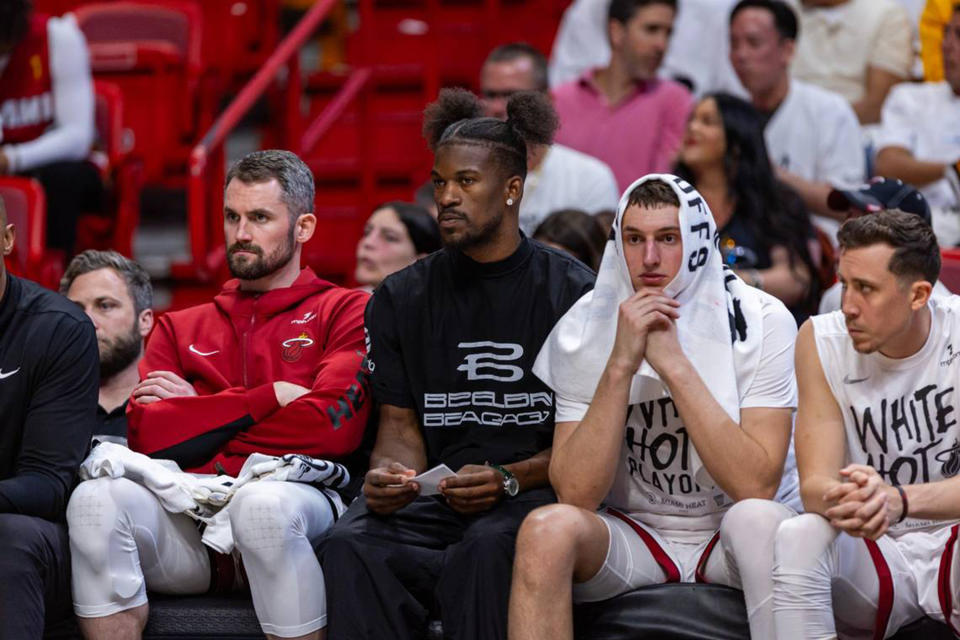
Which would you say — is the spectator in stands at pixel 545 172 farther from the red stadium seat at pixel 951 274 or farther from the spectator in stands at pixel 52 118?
the spectator in stands at pixel 52 118

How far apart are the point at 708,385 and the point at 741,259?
5.26 ft

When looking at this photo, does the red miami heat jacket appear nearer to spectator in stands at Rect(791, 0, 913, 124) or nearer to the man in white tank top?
the man in white tank top

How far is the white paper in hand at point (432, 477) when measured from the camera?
3.60 meters

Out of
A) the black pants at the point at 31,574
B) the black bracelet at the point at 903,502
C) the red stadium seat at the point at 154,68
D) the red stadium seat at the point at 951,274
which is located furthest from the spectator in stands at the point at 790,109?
the black pants at the point at 31,574

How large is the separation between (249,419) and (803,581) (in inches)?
59.3

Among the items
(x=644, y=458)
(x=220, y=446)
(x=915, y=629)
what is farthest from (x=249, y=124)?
(x=915, y=629)

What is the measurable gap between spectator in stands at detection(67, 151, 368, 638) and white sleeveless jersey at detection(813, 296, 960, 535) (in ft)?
4.14

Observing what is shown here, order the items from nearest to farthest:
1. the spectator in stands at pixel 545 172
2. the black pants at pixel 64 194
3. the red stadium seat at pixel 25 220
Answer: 1. the red stadium seat at pixel 25 220
2. the spectator in stands at pixel 545 172
3. the black pants at pixel 64 194

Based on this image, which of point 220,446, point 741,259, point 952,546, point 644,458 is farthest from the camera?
point 741,259

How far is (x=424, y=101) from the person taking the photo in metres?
7.35

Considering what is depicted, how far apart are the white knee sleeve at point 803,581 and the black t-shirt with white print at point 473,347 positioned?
0.77 meters

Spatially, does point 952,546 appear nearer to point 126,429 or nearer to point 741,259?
point 741,259

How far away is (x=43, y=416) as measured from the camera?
3715 mm

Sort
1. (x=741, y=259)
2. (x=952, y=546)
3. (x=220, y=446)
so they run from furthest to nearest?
1. (x=741, y=259)
2. (x=220, y=446)
3. (x=952, y=546)
